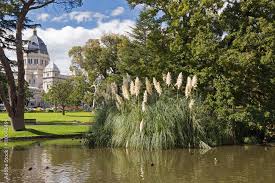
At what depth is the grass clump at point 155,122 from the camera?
18734 mm

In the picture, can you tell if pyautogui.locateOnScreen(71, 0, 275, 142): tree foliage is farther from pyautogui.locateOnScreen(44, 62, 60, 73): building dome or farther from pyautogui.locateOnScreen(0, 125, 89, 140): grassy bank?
pyautogui.locateOnScreen(44, 62, 60, 73): building dome

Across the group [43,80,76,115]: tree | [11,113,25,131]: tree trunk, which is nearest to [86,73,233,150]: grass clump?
[11,113,25,131]: tree trunk

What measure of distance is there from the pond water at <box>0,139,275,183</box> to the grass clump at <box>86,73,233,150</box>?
68 centimetres

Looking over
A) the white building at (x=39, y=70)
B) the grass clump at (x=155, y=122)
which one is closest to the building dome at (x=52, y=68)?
the white building at (x=39, y=70)

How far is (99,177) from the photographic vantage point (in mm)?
12094

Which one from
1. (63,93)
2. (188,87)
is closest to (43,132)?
(188,87)

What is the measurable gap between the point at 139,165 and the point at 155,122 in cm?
437

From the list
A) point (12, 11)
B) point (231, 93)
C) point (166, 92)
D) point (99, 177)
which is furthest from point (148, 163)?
point (12, 11)

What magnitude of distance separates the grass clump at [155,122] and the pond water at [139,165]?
2.23ft

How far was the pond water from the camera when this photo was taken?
39.1 feet

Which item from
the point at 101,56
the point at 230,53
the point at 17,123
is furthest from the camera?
the point at 101,56

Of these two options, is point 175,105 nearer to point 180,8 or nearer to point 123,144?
point 123,144

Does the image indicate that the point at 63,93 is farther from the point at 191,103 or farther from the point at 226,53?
the point at 191,103

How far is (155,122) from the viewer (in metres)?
Result: 18.7
